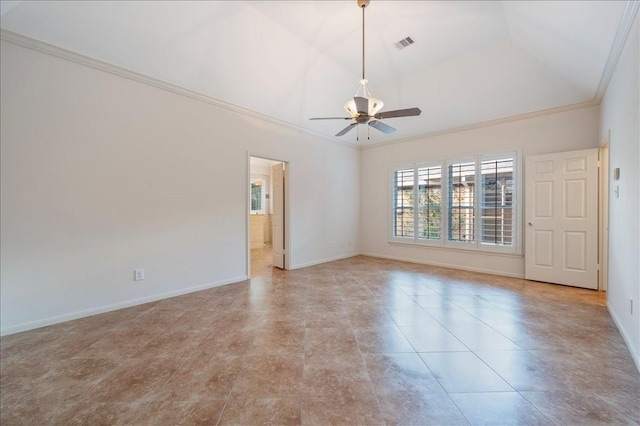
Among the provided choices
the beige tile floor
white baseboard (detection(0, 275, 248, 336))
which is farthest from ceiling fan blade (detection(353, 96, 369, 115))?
white baseboard (detection(0, 275, 248, 336))

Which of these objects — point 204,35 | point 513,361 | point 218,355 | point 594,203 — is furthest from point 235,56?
point 594,203

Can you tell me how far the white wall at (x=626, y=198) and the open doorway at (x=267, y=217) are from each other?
4577 mm

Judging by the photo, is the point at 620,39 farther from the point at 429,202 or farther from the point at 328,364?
the point at 328,364

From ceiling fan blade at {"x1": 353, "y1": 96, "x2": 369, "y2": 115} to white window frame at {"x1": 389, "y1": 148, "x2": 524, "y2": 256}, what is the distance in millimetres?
3424

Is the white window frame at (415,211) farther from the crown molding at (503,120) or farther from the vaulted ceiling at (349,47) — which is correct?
the vaulted ceiling at (349,47)

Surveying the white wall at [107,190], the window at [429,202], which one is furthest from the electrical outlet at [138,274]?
the window at [429,202]

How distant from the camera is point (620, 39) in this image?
2527 mm

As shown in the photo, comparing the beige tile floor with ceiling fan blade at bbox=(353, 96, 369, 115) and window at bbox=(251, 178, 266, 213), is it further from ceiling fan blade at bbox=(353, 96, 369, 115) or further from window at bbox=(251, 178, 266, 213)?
window at bbox=(251, 178, 266, 213)

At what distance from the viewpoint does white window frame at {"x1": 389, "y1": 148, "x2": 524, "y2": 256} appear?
475 cm

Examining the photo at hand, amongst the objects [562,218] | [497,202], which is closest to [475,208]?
[497,202]

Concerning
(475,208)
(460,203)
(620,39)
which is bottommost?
(475,208)

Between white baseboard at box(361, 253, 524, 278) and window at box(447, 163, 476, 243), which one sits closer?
white baseboard at box(361, 253, 524, 278)

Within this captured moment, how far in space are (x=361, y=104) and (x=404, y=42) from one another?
1.68 m

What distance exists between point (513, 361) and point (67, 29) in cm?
529
